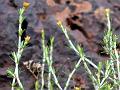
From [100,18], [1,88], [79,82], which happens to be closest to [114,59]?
[79,82]

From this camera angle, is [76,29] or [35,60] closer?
[35,60]

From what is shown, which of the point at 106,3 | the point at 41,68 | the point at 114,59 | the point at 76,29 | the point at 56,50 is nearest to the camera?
the point at 114,59

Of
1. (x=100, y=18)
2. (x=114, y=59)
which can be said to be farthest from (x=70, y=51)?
(x=114, y=59)

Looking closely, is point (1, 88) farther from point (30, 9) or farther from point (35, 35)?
point (30, 9)

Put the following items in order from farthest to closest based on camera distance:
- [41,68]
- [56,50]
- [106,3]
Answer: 1. [106,3]
2. [56,50]
3. [41,68]

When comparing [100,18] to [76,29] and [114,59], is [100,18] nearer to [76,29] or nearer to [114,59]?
[76,29]

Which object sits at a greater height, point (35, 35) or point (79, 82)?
point (35, 35)
